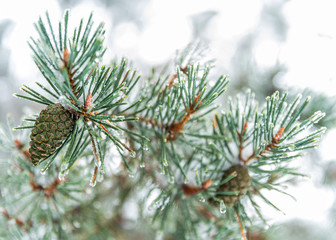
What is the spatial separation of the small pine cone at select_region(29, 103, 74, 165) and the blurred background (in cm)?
17

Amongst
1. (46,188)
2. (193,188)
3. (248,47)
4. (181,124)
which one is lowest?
(46,188)

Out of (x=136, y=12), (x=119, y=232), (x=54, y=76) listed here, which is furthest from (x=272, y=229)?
(x=136, y=12)

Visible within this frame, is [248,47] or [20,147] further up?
[248,47]

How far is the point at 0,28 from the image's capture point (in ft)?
8.96

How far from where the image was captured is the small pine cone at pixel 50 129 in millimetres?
521

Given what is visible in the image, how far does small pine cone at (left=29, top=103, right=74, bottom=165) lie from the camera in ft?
1.71

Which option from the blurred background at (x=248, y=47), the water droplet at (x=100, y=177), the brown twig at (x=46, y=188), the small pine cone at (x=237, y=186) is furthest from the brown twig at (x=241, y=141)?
the brown twig at (x=46, y=188)

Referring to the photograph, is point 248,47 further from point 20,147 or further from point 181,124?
point 20,147

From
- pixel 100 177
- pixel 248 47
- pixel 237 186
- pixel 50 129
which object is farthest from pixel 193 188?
pixel 248 47

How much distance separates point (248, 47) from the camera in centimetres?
186

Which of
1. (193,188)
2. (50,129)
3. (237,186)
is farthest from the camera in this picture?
(193,188)

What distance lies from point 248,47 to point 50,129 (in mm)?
1597

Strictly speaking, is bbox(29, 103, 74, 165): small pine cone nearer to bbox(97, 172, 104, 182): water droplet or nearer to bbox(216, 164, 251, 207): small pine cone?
bbox(97, 172, 104, 182): water droplet

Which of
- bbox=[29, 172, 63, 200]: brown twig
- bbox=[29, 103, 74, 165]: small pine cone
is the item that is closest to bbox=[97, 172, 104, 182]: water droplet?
bbox=[29, 103, 74, 165]: small pine cone
